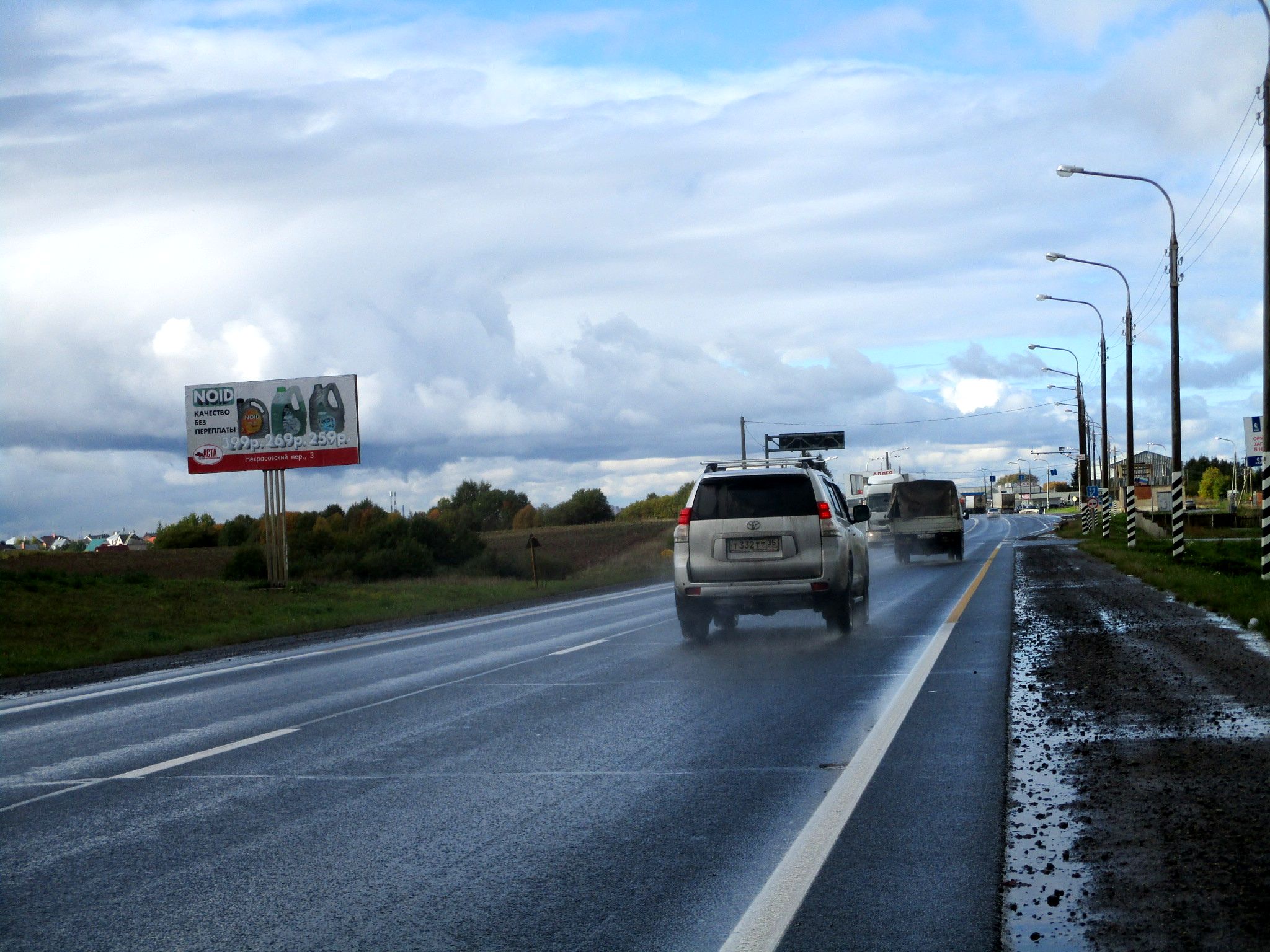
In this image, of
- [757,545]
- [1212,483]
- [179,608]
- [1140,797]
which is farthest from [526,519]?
[1140,797]

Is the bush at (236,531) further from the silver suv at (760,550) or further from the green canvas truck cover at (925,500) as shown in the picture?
the silver suv at (760,550)

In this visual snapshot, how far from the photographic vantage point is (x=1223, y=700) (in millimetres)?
9742

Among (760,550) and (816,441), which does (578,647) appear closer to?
(760,550)

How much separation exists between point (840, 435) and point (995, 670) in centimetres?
8763

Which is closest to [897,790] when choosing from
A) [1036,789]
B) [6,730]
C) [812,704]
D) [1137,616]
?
[1036,789]

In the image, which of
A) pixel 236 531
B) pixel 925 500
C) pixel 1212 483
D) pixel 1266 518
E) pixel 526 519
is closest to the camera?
pixel 1266 518

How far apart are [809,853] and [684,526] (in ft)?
35.1

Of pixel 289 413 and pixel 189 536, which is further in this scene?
pixel 189 536

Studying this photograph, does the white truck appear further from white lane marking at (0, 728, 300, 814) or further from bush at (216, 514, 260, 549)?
white lane marking at (0, 728, 300, 814)

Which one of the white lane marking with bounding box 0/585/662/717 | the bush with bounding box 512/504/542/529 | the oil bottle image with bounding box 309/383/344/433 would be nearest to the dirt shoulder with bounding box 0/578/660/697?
the white lane marking with bounding box 0/585/662/717

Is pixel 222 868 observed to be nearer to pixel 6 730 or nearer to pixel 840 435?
pixel 6 730

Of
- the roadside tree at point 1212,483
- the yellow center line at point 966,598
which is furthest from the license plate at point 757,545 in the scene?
the roadside tree at point 1212,483

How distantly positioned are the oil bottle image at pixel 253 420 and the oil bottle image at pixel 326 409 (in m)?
1.43

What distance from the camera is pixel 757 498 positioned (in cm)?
1638
